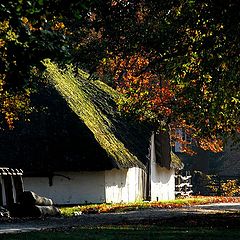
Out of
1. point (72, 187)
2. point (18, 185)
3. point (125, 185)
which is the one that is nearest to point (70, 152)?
point (72, 187)

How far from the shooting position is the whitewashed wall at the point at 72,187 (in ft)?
125

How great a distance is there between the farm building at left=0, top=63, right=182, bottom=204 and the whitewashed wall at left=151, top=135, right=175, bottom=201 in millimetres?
4584

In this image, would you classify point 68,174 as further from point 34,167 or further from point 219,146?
point 219,146

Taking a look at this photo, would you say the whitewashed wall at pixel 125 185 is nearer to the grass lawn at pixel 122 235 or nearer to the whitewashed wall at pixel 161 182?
the whitewashed wall at pixel 161 182

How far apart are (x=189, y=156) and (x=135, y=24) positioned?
51.9 meters

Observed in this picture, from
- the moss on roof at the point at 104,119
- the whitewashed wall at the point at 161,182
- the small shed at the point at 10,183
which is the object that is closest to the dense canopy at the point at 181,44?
the small shed at the point at 10,183

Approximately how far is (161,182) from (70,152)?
14.3m

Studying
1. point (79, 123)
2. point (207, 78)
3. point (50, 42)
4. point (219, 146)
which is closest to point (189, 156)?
point (219, 146)

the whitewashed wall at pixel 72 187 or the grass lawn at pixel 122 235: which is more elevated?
the whitewashed wall at pixel 72 187

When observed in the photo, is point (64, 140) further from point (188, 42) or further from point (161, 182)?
point (188, 42)

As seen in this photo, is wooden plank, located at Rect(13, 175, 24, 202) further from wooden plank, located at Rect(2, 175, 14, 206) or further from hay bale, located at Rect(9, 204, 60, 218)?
hay bale, located at Rect(9, 204, 60, 218)

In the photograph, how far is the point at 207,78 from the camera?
82.2 feet

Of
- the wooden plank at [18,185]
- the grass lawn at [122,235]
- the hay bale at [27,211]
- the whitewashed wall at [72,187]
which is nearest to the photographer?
the grass lawn at [122,235]

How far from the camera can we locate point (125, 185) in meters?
42.9
